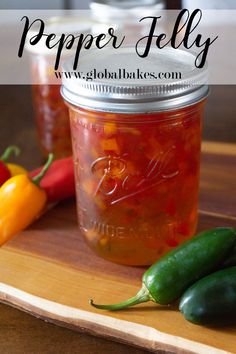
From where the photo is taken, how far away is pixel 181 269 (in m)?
0.69

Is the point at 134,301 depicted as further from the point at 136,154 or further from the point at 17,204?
the point at 17,204

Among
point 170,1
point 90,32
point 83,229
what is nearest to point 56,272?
point 83,229

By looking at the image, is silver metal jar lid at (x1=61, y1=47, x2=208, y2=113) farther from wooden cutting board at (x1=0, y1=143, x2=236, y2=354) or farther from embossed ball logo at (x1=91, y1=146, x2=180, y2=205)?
wooden cutting board at (x1=0, y1=143, x2=236, y2=354)

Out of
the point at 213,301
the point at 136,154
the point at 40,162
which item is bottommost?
the point at 40,162

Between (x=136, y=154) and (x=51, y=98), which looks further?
(x=51, y=98)

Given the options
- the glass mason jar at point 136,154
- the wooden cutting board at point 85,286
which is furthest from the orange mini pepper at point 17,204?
the glass mason jar at point 136,154

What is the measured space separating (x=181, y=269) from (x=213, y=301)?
0.06 meters

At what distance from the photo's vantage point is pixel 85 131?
76 centimetres

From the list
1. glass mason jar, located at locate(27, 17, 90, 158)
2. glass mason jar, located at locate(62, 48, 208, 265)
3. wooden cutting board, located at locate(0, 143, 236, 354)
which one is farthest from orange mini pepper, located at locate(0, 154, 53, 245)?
glass mason jar, located at locate(27, 17, 90, 158)

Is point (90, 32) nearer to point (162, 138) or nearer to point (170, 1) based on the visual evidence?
point (162, 138)

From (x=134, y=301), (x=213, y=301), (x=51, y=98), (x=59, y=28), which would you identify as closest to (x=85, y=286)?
(x=134, y=301)

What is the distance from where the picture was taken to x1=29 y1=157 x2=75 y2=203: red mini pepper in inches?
39.3

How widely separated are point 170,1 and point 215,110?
538 millimetres

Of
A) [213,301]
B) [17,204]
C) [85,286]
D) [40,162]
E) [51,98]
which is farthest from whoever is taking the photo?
[40,162]
